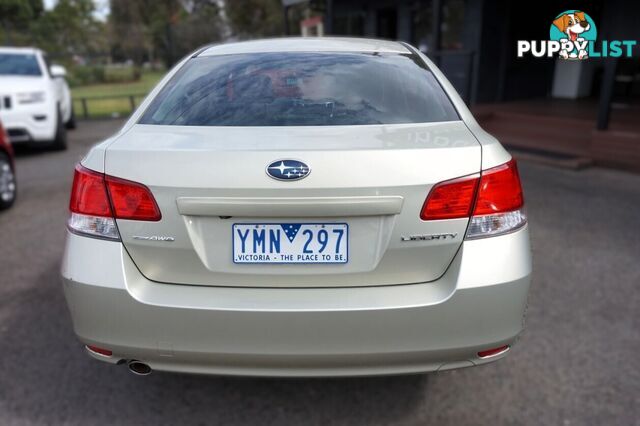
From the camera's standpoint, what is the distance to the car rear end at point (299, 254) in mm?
1793

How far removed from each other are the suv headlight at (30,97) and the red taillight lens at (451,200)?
28.0ft

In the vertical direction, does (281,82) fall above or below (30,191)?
above

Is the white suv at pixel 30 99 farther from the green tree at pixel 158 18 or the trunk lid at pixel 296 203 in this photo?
the green tree at pixel 158 18

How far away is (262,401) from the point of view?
242cm

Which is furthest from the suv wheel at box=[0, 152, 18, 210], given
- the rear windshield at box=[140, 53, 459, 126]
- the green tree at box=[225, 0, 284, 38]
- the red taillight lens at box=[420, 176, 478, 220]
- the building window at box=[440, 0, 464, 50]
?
the green tree at box=[225, 0, 284, 38]

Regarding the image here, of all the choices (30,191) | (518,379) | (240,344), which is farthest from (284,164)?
(30,191)

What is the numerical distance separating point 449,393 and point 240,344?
1162 millimetres

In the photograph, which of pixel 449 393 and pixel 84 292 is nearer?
pixel 84 292

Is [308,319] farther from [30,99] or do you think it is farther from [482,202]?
[30,99]

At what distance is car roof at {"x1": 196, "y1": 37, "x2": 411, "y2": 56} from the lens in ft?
9.16

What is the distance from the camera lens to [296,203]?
5.80 ft

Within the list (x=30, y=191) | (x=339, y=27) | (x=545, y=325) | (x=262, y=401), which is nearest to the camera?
(x=262, y=401)

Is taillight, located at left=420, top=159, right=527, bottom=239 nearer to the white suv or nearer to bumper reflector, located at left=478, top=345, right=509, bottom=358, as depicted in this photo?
bumper reflector, located at left=478, top=345, right=509, bottom=358

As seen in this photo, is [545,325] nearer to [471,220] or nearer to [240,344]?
[471,220]
